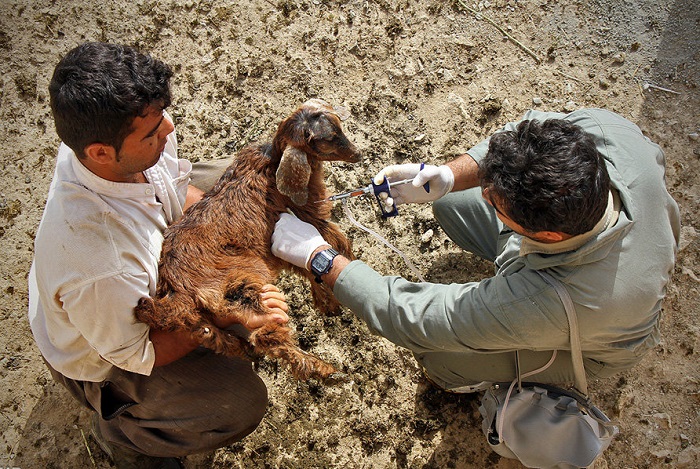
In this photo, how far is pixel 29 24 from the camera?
16.0 feet

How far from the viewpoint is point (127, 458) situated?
3414mm

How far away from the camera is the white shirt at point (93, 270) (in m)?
2.59

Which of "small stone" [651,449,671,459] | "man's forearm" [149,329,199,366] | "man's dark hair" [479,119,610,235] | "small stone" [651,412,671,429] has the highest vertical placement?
"man's dark hair" [479,119,610,235]

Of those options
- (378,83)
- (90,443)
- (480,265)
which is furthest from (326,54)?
(90,443)

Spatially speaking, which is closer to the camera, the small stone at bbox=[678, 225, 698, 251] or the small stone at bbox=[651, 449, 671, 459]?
the small stone at bbox=[651, 449, 671, 459]

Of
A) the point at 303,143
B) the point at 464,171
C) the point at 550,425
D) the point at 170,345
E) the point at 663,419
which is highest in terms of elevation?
the point at 303,143

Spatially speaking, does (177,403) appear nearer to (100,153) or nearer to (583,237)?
(100,153)

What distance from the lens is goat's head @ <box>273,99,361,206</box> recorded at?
3.18 metres

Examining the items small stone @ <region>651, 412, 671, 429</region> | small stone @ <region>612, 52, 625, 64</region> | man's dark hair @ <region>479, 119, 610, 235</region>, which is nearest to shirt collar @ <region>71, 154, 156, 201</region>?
man's dark hair @ <region>479, 119, 610, 235</region>

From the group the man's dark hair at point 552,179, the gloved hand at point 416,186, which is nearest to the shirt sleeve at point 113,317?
the gloved hand at point 416,186

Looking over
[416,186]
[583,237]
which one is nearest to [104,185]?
[416,186]

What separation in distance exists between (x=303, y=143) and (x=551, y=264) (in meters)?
1.50

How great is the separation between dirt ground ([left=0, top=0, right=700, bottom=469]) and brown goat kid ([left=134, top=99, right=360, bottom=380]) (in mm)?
781

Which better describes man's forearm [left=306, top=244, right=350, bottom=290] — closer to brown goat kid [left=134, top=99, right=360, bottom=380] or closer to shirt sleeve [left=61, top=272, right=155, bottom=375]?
brown goat kid [left=134, top=99, right=360, bottom=380]
